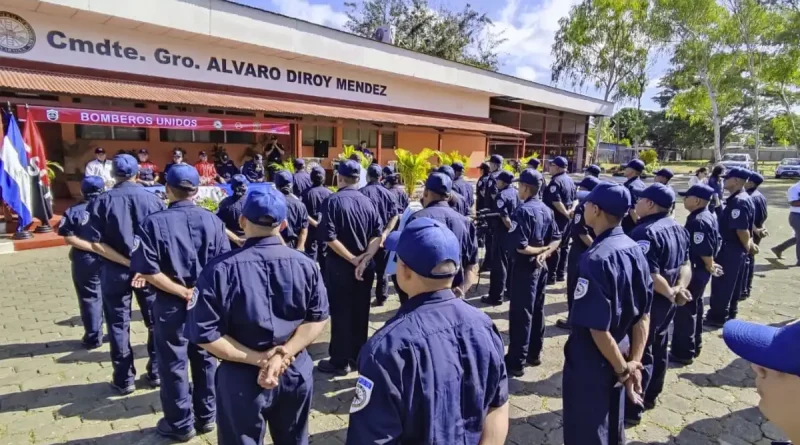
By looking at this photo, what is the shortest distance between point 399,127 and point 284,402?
1802cm

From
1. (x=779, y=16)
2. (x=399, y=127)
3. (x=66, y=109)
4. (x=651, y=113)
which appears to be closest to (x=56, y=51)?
(x=66, y=109)

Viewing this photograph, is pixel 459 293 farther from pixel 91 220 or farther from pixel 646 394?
pixel 91 220

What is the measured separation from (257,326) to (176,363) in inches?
54.8

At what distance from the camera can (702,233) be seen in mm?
4473

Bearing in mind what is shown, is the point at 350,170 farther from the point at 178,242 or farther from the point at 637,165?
the point at 637,165

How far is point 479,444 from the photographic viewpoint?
1.68m

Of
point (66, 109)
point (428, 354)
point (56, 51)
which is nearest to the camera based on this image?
point (428, 354)

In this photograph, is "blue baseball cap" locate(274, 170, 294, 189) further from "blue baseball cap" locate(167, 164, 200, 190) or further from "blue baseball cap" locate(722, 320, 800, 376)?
"blue baseball cap" locate(722, 320, 800, 376)

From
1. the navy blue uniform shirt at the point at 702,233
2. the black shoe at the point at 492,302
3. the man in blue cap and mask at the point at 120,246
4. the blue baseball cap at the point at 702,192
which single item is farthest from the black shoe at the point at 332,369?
→ the blue baseball cap at the point at 702,192

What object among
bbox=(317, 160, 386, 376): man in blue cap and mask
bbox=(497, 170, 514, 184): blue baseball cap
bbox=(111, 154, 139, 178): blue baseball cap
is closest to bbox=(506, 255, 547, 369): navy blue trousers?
bbox=(317, 160, 386, 376): man in blue cap and mask

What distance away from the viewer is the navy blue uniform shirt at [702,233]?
446 cm

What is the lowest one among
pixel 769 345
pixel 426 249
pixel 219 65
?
pixel 769 345

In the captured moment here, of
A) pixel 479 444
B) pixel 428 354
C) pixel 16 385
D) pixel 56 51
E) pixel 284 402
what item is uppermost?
pixel 56 51


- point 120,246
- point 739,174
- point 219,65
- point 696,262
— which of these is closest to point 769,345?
point 696,262
